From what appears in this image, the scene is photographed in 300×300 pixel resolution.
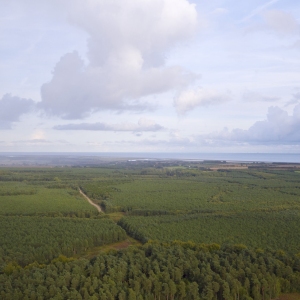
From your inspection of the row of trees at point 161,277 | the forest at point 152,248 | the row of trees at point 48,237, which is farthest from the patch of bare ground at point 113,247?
the row of trees at point 161,277

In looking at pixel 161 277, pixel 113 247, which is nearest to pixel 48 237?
pixel 113 247

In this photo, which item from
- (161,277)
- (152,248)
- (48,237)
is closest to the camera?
(161,277)

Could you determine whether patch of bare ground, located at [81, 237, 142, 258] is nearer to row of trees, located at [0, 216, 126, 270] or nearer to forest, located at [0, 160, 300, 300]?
forest, located at [0, 160, 300, 300]

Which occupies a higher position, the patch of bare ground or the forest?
the forest

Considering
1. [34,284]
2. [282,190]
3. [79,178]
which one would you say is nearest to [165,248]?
[34,284]

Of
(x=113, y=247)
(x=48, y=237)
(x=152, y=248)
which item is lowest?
(x=113, y=247)

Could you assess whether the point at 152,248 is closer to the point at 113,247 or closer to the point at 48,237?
the point at 113,247

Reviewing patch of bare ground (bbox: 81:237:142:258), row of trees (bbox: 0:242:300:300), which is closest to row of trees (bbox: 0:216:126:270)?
patch of bare ground (bbox: 81:237:142:258)

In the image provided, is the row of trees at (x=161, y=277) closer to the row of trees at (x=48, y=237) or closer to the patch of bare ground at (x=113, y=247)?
the row of trees at (x=48, y=237)

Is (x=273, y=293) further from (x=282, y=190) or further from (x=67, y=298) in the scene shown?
(x=282, y=190)
